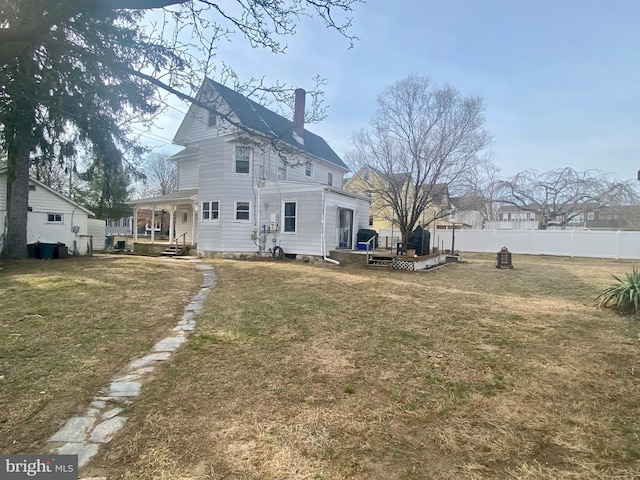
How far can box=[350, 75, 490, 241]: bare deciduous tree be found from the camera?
17.5 m

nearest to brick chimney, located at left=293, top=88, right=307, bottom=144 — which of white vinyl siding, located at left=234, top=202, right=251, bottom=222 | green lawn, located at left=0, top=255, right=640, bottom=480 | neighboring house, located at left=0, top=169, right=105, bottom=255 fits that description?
green lawn, located at left=0, top=255, right=640, bottom=480

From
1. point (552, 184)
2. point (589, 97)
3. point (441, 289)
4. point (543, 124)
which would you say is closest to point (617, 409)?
point (441, 289)

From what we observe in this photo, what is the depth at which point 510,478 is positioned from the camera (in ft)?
6.51

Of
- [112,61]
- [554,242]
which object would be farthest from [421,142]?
[112,61]

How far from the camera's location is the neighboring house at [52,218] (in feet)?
50.5

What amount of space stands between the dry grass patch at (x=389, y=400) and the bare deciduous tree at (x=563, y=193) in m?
25.7

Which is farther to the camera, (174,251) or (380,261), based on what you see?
(174,251)

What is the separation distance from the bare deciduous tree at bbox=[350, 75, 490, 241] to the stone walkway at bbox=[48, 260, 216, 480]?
15.6 metres

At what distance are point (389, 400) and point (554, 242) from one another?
80.5ft

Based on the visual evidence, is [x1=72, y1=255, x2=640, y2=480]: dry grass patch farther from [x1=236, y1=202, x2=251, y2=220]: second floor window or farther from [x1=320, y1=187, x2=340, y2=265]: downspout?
[x1=236, y1=202, x2=251, y2=220]: second floor window

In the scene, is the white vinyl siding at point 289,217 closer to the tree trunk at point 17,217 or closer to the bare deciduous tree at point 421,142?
the bare deciduous tree at point 421,142

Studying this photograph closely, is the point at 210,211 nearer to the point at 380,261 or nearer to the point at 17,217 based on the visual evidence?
the point at 17,217

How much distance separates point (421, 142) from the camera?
58.8ft

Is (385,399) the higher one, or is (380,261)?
(380,261)
